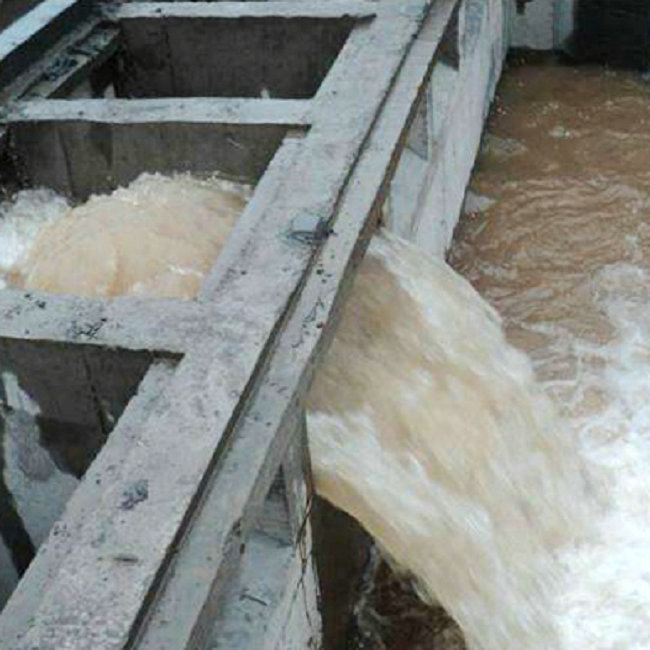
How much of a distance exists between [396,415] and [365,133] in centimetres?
120

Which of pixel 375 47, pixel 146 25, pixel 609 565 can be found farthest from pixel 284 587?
pixel 146 25

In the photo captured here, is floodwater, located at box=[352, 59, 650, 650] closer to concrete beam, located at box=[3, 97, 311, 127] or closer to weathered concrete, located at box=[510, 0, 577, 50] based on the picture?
weathered concrete, located at box=[510, 0, 577, 50]

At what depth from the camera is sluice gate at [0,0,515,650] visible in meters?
2.73

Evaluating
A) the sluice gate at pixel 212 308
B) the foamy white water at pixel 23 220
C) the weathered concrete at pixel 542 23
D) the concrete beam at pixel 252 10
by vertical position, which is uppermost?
the concrete beam at pixel 252 10

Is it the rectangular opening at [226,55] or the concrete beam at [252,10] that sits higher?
the concrete beam at [252,10]

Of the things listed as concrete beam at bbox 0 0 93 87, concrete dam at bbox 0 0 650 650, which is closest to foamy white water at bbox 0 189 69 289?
concrete dam at bbox 0 0 650 650

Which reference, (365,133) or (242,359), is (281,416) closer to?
(242,359)

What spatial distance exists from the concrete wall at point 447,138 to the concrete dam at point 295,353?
0.12 ft

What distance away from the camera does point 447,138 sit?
6.25 metres

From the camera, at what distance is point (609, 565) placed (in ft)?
14.9

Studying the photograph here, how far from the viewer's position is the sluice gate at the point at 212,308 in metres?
2.73

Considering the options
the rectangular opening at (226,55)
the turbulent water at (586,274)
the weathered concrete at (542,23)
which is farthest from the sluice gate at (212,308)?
the weathered concrete at (542,23)

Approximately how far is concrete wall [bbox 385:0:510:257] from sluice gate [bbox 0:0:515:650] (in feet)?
0.09

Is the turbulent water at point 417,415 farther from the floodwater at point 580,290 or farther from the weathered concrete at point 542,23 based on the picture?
the weathered concrete at point 542,23
